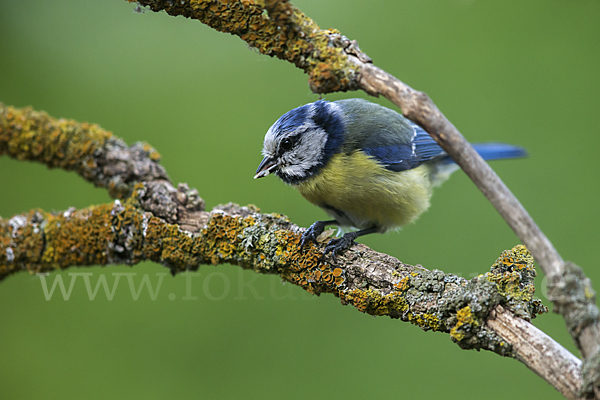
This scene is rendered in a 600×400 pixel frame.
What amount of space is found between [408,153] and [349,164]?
369mm

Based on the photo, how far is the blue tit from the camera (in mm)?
1833

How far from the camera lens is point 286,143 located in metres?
1.82

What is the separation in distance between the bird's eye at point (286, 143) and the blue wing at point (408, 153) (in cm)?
31

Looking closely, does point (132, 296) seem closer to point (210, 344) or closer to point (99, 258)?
point (210, 344)

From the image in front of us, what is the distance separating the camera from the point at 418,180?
2062mm

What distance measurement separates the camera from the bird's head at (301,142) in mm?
1809

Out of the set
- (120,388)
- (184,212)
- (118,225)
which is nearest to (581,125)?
(184,212)

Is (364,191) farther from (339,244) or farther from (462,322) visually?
(462,322)

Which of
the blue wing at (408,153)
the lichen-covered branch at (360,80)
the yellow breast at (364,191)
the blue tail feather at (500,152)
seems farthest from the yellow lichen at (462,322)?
the blue tail feather at (500,152)

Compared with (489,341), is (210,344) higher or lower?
higher

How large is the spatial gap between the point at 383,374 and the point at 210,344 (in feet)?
3.03

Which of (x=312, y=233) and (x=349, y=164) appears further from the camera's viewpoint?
(x=349, y=164)

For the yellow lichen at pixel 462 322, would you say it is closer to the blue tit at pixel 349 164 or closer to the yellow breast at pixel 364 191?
the blue tit at pixel 349 164

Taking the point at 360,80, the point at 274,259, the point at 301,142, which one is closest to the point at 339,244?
the point at 274,259
